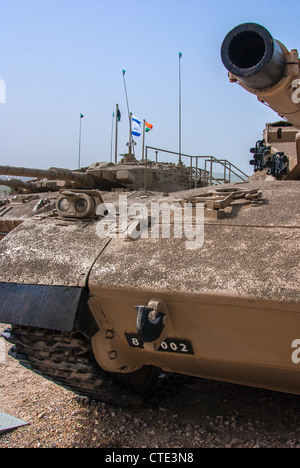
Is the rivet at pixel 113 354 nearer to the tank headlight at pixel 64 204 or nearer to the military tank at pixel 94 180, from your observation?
the tank headlight at pixel 64 204

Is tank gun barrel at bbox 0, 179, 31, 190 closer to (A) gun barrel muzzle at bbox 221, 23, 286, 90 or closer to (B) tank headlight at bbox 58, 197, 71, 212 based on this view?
(B) tank headlight at bbox 58, 197, 71, 212

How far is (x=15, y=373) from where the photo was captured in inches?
211

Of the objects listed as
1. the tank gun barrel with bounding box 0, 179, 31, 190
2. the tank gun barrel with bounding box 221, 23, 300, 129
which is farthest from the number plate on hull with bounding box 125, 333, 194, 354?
the tank gun barrel with bounding box 0, 179, 31, 190

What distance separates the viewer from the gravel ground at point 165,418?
361cm

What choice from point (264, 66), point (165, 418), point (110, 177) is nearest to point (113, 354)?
point (165, 418)

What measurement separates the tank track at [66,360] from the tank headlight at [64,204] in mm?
1066

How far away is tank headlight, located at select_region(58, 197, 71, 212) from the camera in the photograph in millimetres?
4020

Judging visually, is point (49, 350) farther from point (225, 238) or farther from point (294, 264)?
point (294, 264)

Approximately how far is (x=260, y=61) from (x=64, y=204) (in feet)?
6.56

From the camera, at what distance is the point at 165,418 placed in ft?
13.1

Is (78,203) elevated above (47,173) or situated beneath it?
situated beneath

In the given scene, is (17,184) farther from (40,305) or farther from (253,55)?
(253,55)
